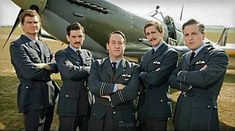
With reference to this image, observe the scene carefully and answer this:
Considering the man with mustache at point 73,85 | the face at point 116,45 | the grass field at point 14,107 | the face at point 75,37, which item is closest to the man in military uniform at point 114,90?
the face at point 116,45

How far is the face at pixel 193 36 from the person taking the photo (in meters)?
2.47

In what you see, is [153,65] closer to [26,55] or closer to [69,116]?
[69,116]

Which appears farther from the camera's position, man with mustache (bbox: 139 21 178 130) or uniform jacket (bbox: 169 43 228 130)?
man with mustache (bbox: 139 21 178 130)

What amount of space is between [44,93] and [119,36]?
3.25ft

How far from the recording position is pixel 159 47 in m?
2.76

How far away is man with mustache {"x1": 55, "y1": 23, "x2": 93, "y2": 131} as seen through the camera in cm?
273

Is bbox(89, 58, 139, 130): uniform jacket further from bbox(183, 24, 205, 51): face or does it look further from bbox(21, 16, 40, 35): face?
bbox(21, 16, 40, 35): face

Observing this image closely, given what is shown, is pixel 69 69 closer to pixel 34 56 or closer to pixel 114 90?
pixel 34 56

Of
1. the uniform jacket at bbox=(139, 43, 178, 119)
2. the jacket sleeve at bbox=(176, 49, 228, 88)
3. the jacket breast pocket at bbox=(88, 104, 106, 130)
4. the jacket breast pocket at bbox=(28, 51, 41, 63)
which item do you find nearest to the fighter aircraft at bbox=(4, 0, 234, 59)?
the jacket breast pocket at bbox=(28, 51, 41, 63)

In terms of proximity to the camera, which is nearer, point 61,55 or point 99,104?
point 99,104

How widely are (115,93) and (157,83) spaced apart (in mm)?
450

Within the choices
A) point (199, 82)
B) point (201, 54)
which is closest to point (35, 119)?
point (199, 82)

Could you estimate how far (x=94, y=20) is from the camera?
23.8ft

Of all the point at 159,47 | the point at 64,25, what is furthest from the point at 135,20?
the point at 159,47
